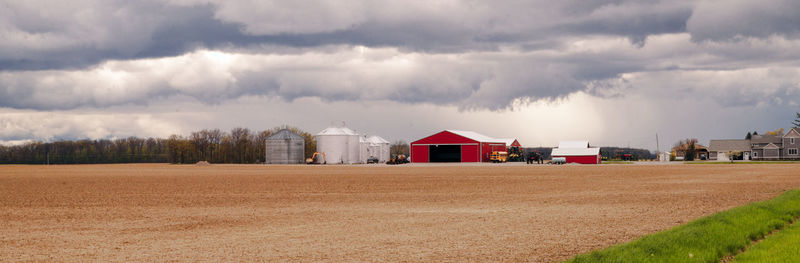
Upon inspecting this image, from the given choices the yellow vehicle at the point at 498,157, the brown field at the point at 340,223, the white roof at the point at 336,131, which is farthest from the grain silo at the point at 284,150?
the brown field at the point at 340,223

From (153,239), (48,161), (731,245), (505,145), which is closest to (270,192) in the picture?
(153,239)

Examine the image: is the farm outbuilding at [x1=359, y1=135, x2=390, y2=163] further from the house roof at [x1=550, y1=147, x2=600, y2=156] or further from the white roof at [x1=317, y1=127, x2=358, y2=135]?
the house roof at [x1=550, y1=147, x2=600, y2=156]

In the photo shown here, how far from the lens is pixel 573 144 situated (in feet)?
380

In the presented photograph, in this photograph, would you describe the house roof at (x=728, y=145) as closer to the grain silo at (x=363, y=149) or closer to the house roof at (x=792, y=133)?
the house roof at (x=792, y=133)

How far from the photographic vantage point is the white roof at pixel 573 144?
11375 cm

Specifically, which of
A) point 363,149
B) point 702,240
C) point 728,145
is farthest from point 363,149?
Result: point 702,240

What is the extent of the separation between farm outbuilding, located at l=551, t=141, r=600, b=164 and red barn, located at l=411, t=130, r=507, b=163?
A: 11510 mm

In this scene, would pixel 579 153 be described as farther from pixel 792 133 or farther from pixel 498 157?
pixel 792 133

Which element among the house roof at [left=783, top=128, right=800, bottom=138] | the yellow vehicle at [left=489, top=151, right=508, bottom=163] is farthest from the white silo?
the house roof at [left=783, top=128, right=800, bottom=138]

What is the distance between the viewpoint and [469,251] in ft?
48.6

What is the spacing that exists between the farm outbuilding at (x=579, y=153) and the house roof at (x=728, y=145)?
52646mm

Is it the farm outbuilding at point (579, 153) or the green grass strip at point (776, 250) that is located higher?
the farm outbuilding at point (579, 153)

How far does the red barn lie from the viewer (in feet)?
370

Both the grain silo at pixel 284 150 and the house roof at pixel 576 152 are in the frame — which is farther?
the grain silo at pixel 284 150
